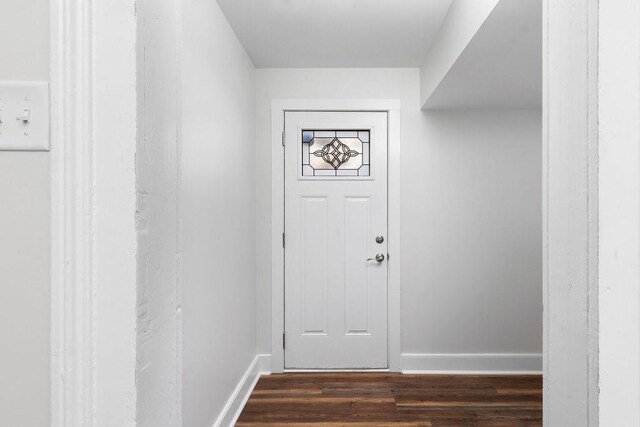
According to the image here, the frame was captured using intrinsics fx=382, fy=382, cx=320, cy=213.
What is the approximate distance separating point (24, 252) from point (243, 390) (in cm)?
215

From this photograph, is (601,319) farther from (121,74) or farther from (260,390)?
(260,390)

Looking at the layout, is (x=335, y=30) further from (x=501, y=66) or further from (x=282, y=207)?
(x=282, y=207)

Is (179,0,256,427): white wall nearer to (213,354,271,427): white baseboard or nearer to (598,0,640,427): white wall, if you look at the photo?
(213,354,271,427): white baseboard

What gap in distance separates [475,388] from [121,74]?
295cm

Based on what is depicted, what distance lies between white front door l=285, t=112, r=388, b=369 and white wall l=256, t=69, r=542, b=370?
0.19 metres

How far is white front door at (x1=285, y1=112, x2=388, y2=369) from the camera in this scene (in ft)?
9.84

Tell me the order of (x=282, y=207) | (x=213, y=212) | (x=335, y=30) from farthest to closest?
(x=282, y=207), (x=335, y=30), (x=213, y=212)

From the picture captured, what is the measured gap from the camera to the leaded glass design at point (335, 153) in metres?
3.01

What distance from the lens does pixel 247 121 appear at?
272 centimetres

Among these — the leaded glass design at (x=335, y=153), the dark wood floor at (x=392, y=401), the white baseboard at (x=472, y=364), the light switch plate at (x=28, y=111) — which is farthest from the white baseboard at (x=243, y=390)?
the light switch plate at (x=28, y=111)

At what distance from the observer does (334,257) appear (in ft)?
9.88

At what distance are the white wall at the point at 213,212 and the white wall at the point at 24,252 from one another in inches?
26.8

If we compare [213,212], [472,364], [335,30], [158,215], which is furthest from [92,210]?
[472,364]

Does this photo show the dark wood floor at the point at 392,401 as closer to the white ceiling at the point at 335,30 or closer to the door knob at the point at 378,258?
the door knob at the point at 378,258
